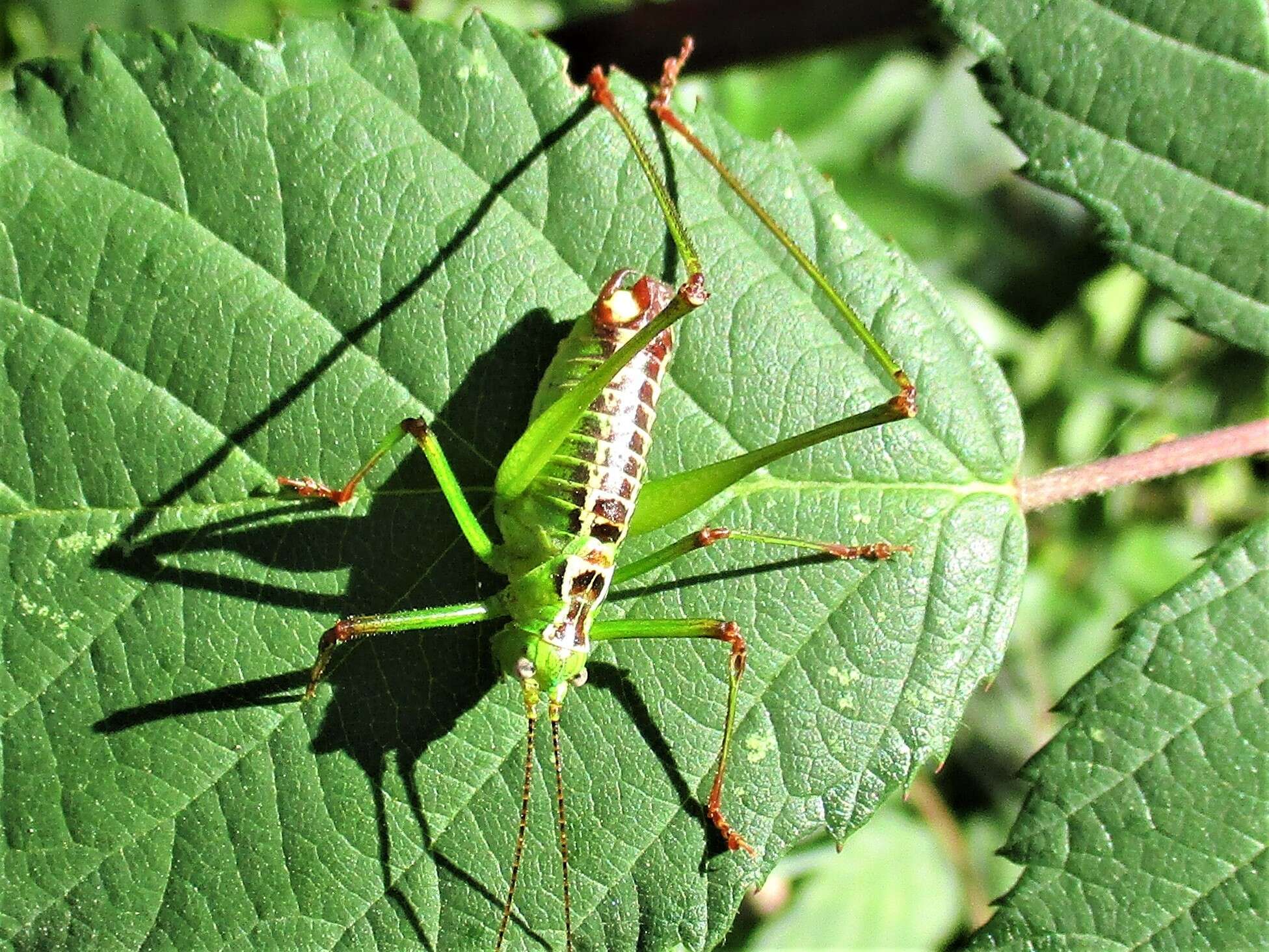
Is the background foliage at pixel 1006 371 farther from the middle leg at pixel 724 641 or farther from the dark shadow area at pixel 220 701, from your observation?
the dark shadow area at pixel 220 701

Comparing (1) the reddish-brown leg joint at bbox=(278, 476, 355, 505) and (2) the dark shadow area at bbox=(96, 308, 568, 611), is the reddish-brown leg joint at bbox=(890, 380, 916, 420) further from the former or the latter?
(1) the reddish-brown leg joint at bbox=(278, 476, 355, 505)

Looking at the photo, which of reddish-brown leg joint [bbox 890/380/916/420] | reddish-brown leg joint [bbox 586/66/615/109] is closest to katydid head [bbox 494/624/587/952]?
reddish-brown leg joint [bbox 890/380/916/420]

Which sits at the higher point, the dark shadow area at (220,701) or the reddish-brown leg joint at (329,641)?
the reddish-brown leg joint at (329,641)

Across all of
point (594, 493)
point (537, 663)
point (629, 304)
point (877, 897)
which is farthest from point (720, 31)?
point (877, 897)

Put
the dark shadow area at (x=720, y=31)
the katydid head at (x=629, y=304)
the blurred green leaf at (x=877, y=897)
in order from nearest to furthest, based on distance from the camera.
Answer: the katydid head at (x=629, y=304) < the dark shadow area at (x=720, y=31) < the blurred green leaf at (x=877, y=897)

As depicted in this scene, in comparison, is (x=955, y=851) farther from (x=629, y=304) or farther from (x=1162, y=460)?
(x=629, y=304)

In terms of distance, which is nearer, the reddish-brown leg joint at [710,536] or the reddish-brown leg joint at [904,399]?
the reddish-brown leg joint at [904,399]

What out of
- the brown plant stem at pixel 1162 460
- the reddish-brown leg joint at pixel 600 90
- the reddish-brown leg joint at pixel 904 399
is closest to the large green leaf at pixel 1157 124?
the brown plant stem at pixel 1162 460
